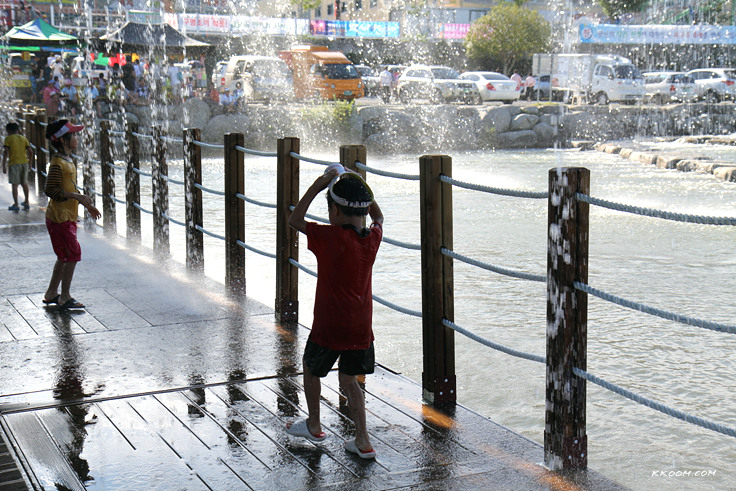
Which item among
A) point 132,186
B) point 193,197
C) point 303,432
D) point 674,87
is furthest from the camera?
point 674,87

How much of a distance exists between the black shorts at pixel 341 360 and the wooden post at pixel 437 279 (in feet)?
2.30

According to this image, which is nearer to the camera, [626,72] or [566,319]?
[566,319]

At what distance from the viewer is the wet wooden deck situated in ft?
11.2

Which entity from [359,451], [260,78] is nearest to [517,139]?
[260,78]

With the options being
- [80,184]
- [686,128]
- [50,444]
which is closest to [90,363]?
[50,444]

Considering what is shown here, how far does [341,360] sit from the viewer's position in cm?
358

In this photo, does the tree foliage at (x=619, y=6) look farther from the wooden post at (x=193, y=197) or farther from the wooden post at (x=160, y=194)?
the wooden post at (x=193, y=197)

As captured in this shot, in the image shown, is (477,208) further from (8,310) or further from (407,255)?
(8,310)

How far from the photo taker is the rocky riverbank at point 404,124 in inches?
973

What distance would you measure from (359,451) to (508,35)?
42.7 meters

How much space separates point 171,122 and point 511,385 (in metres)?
20.1

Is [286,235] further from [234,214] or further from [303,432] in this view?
[303,432]

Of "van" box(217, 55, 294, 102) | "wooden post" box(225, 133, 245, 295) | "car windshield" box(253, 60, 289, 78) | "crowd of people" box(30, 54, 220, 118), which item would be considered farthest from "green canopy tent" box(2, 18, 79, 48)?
"wooden post" box(225, 133, 245, 295)

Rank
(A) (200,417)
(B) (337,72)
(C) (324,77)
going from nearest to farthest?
(A) (200,417)
(C) (324,77)
(B) (337,72)
